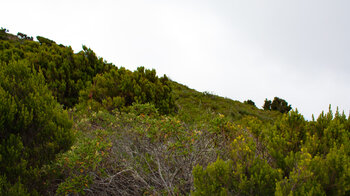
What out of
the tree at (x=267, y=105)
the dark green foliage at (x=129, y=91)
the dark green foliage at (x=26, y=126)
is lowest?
the dark green foliage at (x=26, y=126)

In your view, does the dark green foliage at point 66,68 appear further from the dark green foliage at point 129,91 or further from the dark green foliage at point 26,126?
the dark green foliage at point 26,126

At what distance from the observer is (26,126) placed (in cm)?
397

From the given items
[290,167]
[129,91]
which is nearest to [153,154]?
[290,167]

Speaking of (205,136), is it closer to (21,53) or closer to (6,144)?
(6,144)

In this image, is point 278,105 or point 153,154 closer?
point 153,154

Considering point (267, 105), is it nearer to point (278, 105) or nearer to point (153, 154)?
point (278, 105)

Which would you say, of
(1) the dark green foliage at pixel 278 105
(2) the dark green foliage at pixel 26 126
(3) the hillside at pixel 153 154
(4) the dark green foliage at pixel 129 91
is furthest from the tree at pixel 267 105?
(2) the dark green foliage at pixel 26 126

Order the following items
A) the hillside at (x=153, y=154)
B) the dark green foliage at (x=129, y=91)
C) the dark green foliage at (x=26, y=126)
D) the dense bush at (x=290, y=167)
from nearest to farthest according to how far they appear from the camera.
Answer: the dense bush at (x=290, y=167) → the hillside at (x=153, y=154) → the dark green foliage at (x=26, y=126) → the dark green foliage at (x=129, y=91)

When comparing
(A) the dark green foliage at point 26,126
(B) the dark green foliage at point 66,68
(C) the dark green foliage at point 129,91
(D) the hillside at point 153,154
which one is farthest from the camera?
(B) the dark green foliage at point 66,68

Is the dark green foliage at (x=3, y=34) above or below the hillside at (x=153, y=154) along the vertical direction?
above

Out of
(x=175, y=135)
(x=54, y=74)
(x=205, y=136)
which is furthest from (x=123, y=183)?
(x=54, y=74)

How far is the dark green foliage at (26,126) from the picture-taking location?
3680 millimetres

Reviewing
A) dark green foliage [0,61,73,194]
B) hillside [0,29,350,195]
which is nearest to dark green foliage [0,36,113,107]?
hillside [0,29,350,195]

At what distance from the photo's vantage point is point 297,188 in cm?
260
